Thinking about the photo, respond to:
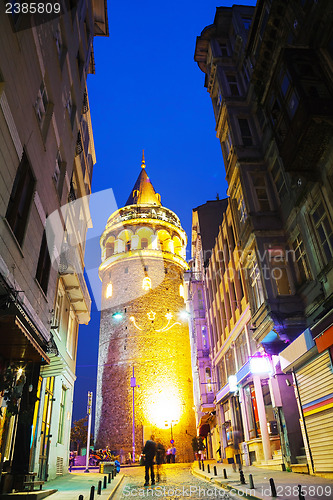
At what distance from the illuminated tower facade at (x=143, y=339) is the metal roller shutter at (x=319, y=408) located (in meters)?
26.7

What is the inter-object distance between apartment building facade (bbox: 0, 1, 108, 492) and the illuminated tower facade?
20.0m

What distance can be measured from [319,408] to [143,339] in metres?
→ 29.9

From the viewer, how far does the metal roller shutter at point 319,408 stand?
440 inches

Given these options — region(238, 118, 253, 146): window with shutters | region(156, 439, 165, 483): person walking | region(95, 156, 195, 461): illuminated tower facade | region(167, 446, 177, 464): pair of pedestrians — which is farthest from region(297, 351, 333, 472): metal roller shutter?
region(95, 156, 195, 461): illuminated tower facade

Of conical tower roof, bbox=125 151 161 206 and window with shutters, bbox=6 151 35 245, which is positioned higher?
conical tower roof, bbox=125 151 161 206

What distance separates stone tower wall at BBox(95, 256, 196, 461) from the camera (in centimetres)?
3712

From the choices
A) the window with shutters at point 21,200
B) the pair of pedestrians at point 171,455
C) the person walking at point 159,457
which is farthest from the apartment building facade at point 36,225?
the pair of pedestrians at point 171,455

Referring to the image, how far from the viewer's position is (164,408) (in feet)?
125

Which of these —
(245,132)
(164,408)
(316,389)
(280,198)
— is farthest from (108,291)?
(316,389)

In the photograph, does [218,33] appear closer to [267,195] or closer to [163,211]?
[267,195]

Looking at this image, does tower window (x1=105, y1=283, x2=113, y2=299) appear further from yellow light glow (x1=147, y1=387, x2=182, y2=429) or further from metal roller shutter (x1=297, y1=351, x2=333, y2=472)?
metal roller shutter (x1=297, y1=351, x2=333, y2=472)

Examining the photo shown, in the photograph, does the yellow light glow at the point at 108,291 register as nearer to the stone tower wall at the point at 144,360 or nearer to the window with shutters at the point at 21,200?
the stone tower wall at the point at 144,360

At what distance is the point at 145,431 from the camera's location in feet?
119
